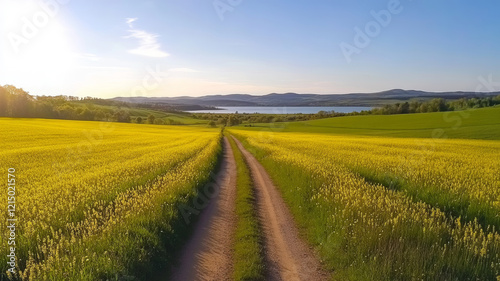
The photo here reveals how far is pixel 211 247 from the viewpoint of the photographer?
8.30m

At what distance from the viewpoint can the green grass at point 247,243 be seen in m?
6.73

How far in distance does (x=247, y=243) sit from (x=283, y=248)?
0.98 meters

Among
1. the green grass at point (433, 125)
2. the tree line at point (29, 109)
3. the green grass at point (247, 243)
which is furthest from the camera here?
the tree line at point (29, 109)

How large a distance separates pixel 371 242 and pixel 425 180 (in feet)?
24.0

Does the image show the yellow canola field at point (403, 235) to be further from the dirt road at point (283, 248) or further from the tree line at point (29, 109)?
the tree line at point (29, 109)

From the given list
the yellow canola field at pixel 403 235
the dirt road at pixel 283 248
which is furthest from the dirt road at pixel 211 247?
the yellow canola field at pixel 403 235

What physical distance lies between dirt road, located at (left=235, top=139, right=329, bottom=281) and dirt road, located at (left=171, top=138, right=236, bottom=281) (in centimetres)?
103

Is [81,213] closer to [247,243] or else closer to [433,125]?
[247,243]

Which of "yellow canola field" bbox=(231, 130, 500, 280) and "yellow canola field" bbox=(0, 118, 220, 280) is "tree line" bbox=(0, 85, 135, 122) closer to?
"yellow canola field" bbox=(0, 118, 220, 280)

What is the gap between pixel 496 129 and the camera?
5112cm

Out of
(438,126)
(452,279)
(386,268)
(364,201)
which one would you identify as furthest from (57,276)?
(438,126)

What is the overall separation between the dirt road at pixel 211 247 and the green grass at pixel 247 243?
0.20 m

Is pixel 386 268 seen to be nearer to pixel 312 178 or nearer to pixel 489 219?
pixel 489 219

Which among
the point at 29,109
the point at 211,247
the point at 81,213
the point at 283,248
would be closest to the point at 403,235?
the point at 283,248
